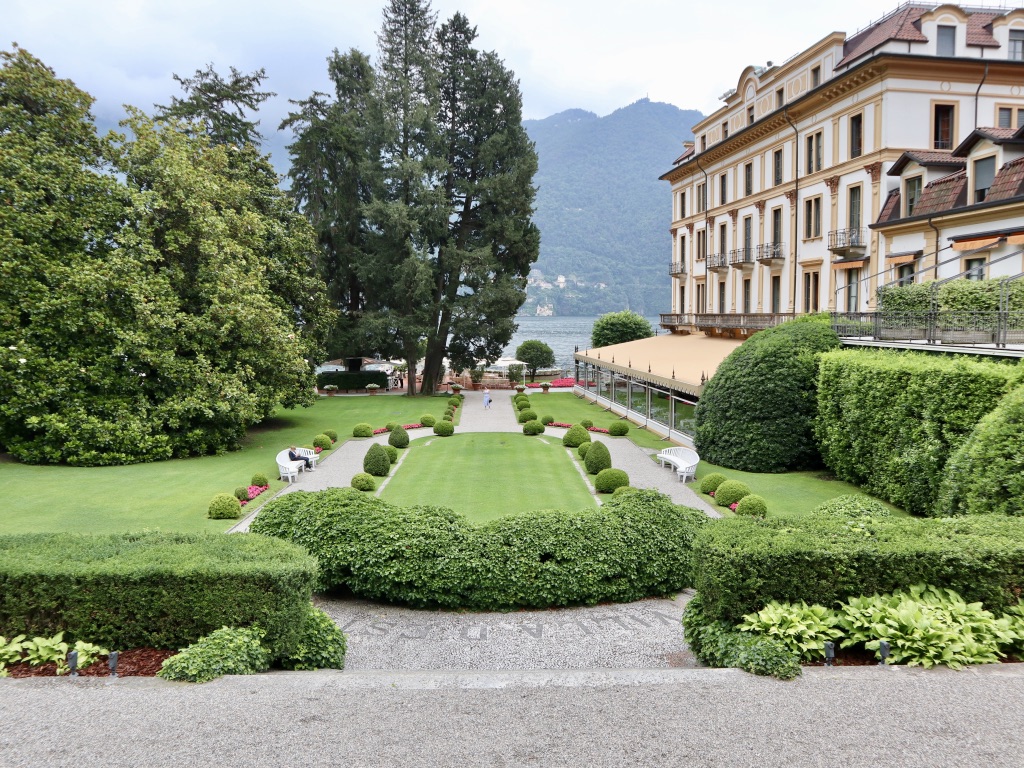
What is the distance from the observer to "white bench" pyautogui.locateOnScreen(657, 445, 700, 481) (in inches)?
893

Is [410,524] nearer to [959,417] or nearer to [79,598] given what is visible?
[79,598]

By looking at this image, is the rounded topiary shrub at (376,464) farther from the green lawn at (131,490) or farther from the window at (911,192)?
the window at (911,192)

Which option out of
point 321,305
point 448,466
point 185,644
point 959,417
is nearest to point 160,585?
point 185,644

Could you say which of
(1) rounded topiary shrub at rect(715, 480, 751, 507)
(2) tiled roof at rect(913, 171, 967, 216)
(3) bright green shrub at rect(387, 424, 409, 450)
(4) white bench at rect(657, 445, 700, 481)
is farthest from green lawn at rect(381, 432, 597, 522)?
(2) tiled roof at rect(913, 171, 967, 216)

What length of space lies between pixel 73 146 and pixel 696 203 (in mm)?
35119

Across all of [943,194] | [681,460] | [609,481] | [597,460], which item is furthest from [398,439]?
[943,194]

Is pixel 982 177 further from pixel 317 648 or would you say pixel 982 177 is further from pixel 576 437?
pixel 317 648

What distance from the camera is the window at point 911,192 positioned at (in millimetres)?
27641

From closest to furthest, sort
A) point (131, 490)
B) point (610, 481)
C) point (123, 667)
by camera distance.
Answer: point (123, 667) → point (610, 481) → point (131, 490)

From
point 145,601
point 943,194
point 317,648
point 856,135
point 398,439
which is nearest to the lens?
point 145,601

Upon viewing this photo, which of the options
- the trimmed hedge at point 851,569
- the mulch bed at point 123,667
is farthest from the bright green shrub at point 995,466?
the mulch bed at point 123,667

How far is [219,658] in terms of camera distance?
7.99m

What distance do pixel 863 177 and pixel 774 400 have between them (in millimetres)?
12976

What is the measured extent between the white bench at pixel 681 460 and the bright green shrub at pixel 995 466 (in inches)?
355
